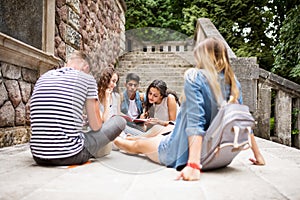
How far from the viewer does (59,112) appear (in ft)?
5.33

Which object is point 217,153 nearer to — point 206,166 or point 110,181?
point 206,166

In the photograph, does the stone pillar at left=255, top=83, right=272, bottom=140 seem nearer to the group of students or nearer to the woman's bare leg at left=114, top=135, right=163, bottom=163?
the group of students

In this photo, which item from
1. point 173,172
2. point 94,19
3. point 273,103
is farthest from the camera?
point 94,19

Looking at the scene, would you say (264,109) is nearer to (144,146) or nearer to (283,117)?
(283,117)

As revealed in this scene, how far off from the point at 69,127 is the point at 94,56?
46 cm

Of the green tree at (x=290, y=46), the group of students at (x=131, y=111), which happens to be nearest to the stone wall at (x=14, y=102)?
the group of students at (x=131, y=111)

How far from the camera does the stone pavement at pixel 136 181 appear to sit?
1.22m

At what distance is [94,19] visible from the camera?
14.6ft

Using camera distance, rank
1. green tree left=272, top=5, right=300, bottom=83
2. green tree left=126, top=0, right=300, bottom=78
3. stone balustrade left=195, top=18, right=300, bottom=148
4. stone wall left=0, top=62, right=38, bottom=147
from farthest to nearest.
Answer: green tree left=126, top=0, right=300, bottom=78 → green tree left=272, top=5, right=300, bottom=83 → stone balustrade left=195, top=18, right=300, bottom=148 → stone wall left=0, top=62, right=38, bottom=147

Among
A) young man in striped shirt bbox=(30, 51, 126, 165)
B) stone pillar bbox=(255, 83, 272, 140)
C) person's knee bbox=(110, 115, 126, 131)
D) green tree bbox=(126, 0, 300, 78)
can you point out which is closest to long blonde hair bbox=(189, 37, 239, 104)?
person's knee bbox=(110, 115, 126, 131)

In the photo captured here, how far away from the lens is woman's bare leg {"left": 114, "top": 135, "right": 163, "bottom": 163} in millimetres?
1592

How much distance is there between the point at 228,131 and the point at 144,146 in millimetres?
504

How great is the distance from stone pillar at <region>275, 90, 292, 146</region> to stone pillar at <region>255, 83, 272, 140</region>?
0.45 ft

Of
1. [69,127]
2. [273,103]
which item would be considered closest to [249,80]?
[273,103]
